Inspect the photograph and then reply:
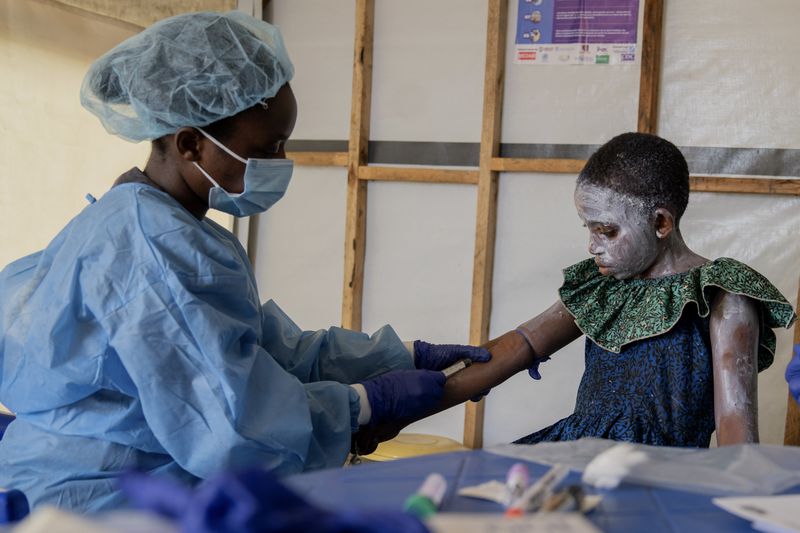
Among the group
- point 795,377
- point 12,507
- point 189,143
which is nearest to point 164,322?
point 12,507

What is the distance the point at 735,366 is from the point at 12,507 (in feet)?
4.96

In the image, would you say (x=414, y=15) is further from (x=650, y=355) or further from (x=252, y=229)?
(x=650, y=355)

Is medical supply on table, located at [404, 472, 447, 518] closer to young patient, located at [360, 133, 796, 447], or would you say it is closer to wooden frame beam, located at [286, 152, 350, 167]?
young patient, located at [360, 133, 796, 447]

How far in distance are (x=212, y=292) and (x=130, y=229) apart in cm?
21

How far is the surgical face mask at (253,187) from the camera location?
6.37 feet

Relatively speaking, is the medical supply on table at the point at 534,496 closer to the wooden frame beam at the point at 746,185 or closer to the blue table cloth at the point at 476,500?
the blue table cloth at the point at 476,500

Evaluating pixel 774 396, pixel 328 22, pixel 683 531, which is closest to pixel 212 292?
pixel 683 531

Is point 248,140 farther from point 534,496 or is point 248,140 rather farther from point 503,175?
point 503,175

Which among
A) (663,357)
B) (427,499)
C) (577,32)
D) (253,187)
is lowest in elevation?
(663,357)

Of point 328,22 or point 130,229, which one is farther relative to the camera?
point 328,22

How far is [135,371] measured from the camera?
5.07 ft

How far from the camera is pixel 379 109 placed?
4227 mm

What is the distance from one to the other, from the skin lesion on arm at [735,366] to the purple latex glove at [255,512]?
147 cm

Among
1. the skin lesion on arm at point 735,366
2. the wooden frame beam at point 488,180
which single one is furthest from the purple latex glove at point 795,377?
the wooden frame beam at point 488,180
